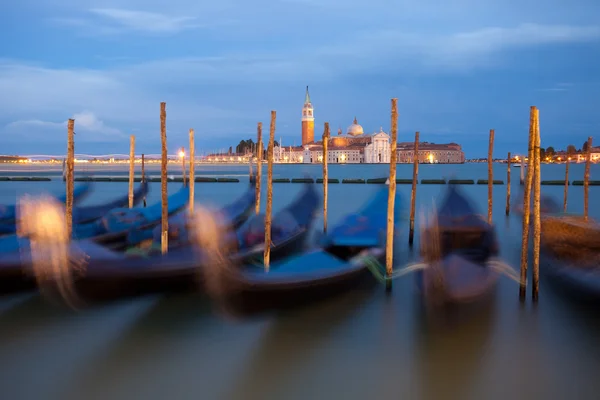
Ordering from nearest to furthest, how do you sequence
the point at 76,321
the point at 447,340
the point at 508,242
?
the point at 447,340 → the point at 76,321 → the point at 508,242

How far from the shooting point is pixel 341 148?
6600 cm

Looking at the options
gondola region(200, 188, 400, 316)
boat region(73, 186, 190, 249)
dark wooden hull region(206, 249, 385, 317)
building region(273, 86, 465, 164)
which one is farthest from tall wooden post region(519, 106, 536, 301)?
building region(273, 86, 465, 164)

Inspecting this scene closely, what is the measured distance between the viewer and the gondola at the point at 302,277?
3004 millimetres

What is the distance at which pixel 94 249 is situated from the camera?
11.9ft

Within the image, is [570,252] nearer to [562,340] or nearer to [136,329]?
[562,340]

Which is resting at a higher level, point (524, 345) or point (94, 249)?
point (94, 249)

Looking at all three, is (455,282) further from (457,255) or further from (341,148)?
(341,148)

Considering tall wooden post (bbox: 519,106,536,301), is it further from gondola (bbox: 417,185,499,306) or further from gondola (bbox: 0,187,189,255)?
gondola (bbox: 0,187,189,255)

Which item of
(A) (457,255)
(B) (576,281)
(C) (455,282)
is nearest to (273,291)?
(C) (455,282)

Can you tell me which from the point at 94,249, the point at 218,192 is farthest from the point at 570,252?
the point at 218,192

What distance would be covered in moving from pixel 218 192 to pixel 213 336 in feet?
49.6

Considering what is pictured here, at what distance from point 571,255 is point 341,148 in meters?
61.6

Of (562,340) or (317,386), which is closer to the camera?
(317,386)

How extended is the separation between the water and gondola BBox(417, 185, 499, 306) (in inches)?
9.5
